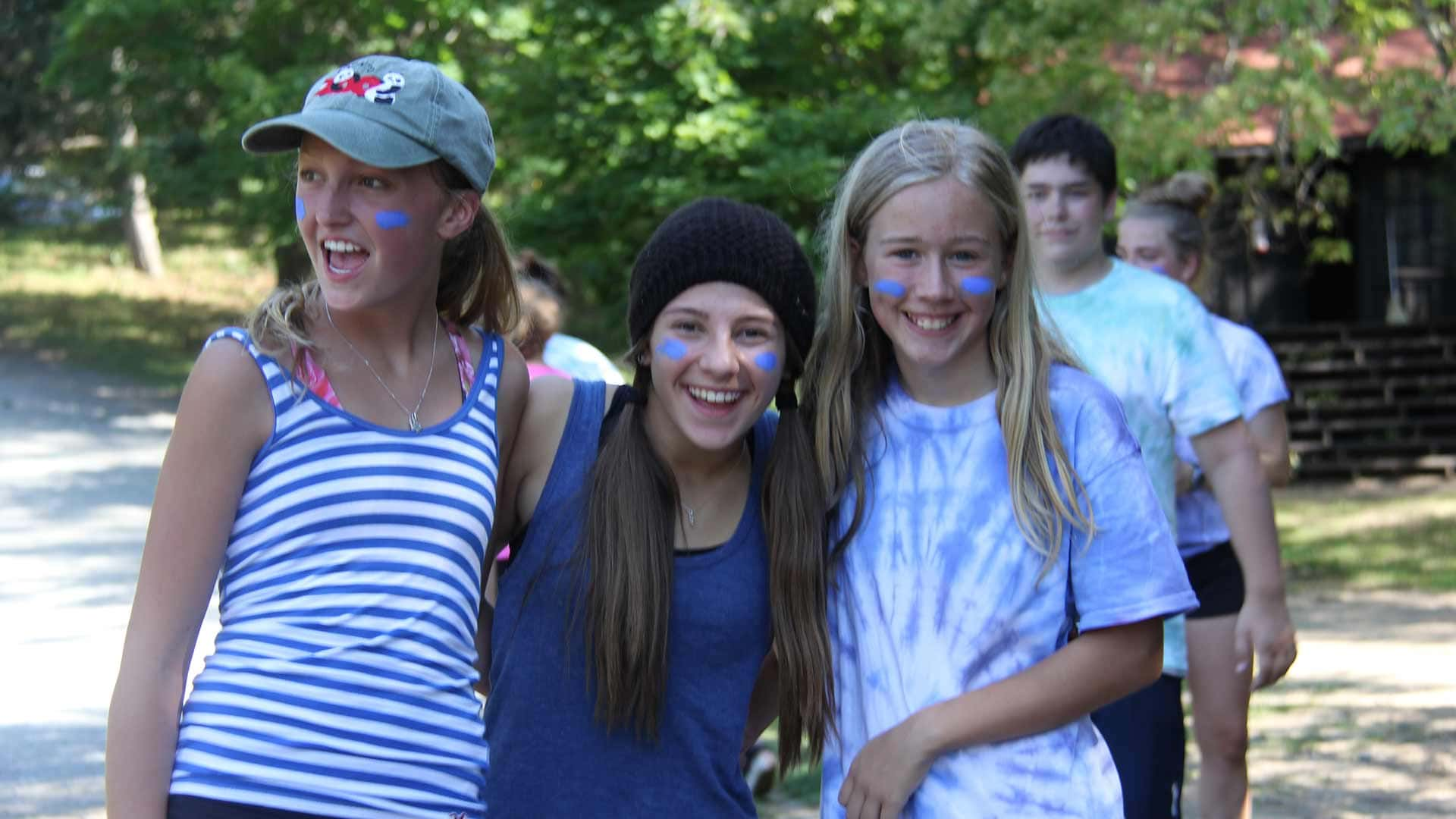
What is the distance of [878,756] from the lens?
2326mm

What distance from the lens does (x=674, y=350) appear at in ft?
7.98

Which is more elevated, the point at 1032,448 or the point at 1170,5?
the point at 1170,5

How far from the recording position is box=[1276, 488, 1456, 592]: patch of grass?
12086 millimetres

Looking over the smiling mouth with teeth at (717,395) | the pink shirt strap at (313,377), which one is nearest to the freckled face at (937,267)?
the smiling mouth with teeth at (717,395)

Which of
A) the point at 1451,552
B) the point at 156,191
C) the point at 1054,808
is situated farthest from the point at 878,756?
the point at 156,191

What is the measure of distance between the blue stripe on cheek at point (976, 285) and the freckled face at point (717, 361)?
0.30m

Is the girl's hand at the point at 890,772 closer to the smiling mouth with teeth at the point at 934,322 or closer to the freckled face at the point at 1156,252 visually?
the smiling mouth with teeth at the point at 934,322

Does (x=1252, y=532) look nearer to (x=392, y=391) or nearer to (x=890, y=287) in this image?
(x=890, y=287)

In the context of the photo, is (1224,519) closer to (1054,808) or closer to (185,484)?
(1054,808)

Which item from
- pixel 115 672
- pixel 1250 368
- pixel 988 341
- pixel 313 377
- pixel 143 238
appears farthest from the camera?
pixel 143 238

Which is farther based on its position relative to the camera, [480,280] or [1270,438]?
[1270,438]

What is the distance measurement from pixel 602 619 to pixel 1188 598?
0.86 metres

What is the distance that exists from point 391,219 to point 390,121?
139 mm

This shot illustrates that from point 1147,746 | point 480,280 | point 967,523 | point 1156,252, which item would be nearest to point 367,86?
point 480,280
